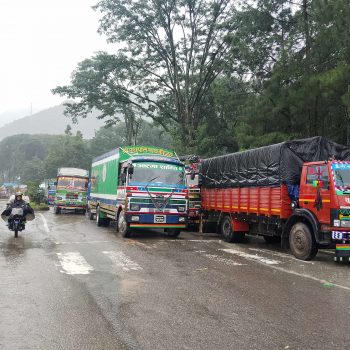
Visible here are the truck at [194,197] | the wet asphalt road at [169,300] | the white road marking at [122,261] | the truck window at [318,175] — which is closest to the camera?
the wet asphalt road at [169,300]

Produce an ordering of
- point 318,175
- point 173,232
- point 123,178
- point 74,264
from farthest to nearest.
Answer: point 173,232, point 123,178, point 318,175, point 74,264

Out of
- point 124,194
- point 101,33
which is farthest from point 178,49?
point 124,194

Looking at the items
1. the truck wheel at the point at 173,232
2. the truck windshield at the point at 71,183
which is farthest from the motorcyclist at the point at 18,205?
the truck windshield at the point at 71,183

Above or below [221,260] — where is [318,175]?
above

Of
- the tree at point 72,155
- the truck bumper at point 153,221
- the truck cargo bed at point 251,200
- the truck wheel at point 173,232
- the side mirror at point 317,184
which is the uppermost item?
the tree at point 72,155

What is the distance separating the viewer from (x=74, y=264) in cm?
912

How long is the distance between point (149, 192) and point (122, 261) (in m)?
4.96

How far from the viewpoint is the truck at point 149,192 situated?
1420 cm

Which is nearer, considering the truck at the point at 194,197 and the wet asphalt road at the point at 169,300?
the wet asphalt road at the point at 169,300

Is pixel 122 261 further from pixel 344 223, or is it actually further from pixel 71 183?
pixel 71 183

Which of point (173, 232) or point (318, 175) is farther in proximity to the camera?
point (173, 232)

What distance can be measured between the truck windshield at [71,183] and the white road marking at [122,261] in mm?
18806

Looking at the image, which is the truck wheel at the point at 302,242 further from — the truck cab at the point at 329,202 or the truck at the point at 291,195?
the truck cab at the point at 329,202

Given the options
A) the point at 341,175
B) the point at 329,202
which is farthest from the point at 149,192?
the point at 341,175
